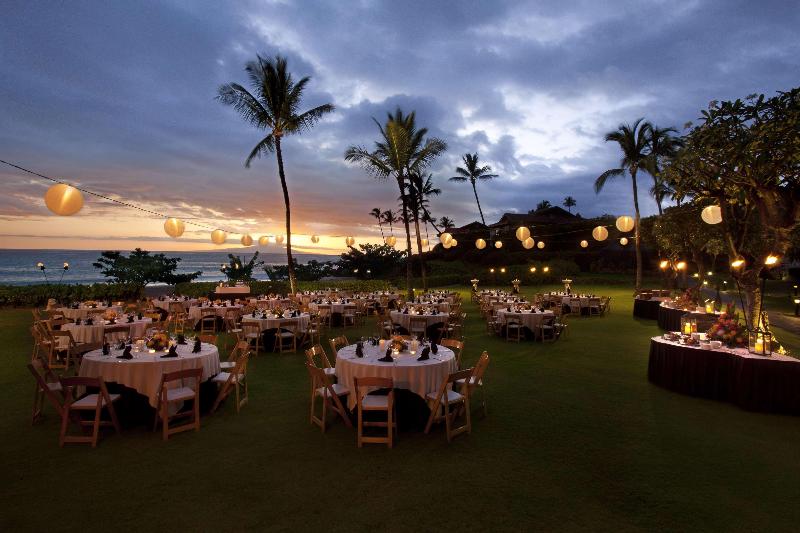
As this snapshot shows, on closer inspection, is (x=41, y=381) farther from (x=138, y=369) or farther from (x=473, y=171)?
(x=473, y=171)

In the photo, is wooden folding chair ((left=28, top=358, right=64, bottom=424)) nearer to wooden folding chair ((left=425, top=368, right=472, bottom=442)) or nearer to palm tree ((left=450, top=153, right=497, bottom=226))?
wooden folding chair ((left=425, top=368, right=472, bottom=442))

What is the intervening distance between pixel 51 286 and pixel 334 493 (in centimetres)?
2101

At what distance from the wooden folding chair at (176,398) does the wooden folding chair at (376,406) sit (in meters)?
2.00

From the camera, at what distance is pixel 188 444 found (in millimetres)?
4965

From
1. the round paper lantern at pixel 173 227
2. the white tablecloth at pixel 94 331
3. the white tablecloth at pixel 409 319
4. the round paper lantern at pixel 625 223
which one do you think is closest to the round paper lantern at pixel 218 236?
the round paper lantern at pixel 173 227

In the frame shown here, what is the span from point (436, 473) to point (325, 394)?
5.79 ft

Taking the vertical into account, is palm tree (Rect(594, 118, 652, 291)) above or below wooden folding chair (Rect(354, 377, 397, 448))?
above

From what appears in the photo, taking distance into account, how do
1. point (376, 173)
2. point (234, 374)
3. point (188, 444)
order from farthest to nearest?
point (376, 173) < point (234, 374) < point (188, 444)

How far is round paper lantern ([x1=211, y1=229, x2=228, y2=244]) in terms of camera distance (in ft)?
49.3

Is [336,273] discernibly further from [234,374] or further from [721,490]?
[721,490]

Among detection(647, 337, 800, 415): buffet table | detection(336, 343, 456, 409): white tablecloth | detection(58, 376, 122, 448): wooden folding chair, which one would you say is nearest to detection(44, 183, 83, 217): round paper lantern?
detection(58, 376, 122, 448): wooden folding chair

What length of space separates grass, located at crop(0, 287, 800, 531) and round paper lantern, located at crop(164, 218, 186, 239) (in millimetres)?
5009

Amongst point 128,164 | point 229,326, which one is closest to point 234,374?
point 229,326

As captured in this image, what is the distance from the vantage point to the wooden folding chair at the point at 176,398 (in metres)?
5.00
